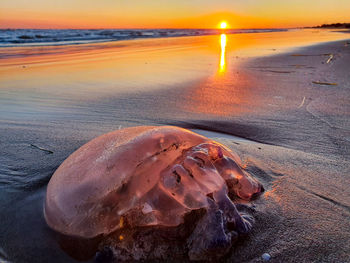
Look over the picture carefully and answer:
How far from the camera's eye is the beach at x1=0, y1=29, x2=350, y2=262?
1238mm

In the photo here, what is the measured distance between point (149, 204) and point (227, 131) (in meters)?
1.66

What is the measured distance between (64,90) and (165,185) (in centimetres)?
357

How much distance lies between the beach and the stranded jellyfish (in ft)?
0.44

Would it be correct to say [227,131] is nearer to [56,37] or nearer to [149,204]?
[149,204]

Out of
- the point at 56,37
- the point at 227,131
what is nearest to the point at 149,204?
the point at 227,131

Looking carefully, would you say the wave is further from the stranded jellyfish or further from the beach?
the stranded jellyfish

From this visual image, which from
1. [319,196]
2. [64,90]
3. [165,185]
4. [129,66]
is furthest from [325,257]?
[129,66]

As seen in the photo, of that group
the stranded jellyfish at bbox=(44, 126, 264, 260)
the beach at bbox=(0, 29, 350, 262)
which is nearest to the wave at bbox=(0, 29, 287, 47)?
the beach at bbox=(0, 29, 350, 262)

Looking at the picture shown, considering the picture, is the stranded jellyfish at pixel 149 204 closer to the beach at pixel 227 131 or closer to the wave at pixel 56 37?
the beach at pixel 227 131

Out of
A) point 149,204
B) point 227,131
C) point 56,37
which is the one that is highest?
point 56,37

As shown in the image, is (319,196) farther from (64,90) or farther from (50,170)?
(64,90)

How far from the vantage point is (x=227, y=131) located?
2.66 m

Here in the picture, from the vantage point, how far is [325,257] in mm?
1124

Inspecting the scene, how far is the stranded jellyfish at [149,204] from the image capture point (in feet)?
3.59
